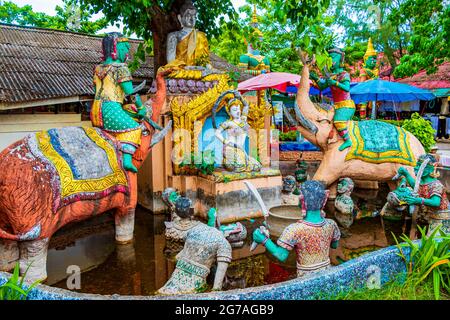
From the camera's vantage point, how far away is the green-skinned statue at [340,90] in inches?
315

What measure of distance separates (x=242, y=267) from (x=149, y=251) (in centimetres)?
152

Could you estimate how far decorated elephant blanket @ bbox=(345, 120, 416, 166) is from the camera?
26.6 ft

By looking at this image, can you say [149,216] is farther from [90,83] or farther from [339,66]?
[339,66]

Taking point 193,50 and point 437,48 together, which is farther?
point 437,48

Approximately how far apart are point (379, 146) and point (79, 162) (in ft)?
19.0

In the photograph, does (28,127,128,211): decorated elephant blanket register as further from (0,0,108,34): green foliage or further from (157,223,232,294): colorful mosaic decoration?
(0,0,108,34): green foliage

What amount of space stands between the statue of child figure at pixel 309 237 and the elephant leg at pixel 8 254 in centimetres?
332

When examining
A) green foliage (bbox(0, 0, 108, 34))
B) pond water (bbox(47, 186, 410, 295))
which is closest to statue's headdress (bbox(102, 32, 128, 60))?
pond water (bbox(47, 186, 410, 295))

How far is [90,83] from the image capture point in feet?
32.9

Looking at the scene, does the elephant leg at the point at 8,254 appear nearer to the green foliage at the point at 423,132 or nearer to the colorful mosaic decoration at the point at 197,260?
the colorful mosaic decoration at the point at 197,260

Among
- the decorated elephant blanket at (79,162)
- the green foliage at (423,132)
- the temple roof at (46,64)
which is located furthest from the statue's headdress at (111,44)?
the green foliage at (423,132)
